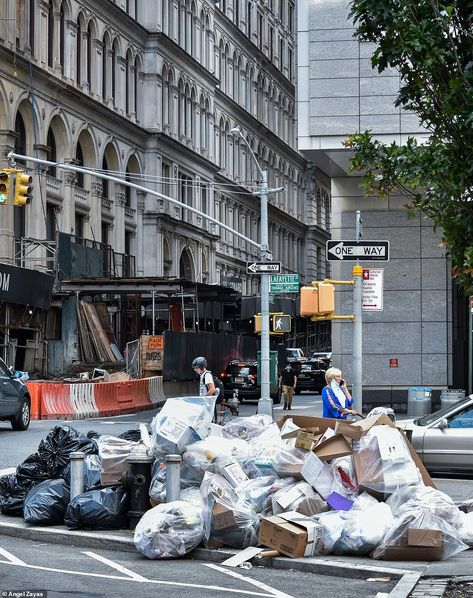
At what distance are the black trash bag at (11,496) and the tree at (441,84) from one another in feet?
19.8

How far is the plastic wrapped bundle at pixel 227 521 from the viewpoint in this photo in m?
11.6

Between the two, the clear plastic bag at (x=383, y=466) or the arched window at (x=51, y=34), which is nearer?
the clear plastic bag at (x=383, y=466)

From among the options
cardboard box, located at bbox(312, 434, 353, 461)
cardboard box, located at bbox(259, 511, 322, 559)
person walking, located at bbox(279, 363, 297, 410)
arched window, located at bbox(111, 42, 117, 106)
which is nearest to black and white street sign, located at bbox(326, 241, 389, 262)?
cardboard box, located at bbox(312, 434, 353, 461)

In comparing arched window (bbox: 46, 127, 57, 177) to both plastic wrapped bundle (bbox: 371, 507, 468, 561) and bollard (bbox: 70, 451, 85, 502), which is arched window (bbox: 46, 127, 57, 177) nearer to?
bollard (bbox: 70, 451, 85, 502)

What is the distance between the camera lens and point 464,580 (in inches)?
392

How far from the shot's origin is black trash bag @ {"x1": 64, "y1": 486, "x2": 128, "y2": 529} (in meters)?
12.6

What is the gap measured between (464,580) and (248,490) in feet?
9.65

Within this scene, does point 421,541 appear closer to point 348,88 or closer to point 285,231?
point 348,88

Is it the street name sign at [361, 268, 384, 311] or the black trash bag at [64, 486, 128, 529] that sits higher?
the street name sign at [361, 268, 384, 311]

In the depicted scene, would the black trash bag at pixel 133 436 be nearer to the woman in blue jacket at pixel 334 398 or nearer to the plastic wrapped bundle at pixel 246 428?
the plastic wrapped bundle at pixel 246 428

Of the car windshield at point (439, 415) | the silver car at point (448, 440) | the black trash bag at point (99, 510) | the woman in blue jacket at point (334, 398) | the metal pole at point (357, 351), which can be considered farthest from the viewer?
the car windshield at point (439, 415)

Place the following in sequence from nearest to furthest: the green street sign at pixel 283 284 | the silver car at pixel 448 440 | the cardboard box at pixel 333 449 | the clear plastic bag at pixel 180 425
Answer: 1. the cardboard box at pixel 333 449
2. the clear plastic bag at pixel 180 425
3. the silver car at pixel 448 440
4. the green street sign at pixel 283 284

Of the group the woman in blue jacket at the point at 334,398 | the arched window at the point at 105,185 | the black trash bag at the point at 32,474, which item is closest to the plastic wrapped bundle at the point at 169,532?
the black trash bag at the point at 32,474

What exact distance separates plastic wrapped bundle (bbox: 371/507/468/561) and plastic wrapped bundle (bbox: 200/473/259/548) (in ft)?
4.05
